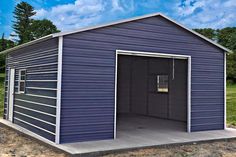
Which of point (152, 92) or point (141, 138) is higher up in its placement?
point (152, 92)

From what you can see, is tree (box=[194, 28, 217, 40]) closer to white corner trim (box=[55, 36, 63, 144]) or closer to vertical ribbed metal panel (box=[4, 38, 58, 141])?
vertical ribbed metal panel (box=[4, 38, 58, 141])

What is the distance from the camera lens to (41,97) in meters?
7.24

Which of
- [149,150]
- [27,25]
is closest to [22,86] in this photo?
[149,150]

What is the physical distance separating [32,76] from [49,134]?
1.94 meters

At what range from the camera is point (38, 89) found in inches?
293

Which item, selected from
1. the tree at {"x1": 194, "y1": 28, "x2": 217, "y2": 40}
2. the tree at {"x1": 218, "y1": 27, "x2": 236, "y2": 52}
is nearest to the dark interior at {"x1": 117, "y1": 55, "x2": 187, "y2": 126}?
the tree at {"x1": 218, "y1": 27, "x2": 236, "y2": 52}

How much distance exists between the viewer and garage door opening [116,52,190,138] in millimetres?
10367

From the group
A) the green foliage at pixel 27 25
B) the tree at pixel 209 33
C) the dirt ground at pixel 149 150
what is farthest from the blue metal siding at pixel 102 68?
the tree at pixel 209 33

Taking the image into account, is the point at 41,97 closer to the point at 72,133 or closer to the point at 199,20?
the point at 72,133

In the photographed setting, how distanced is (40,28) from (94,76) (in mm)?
32069

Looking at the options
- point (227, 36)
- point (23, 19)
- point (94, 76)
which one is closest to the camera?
point (94, 76)

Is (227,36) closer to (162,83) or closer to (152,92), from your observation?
(152,92)

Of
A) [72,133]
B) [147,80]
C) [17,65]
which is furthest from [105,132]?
[147,80]

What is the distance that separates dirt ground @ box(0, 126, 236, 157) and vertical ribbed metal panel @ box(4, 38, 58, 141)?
46 centimetres
